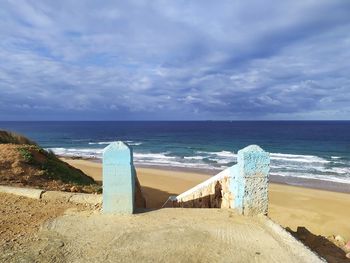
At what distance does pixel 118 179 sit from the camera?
5797 millimetres

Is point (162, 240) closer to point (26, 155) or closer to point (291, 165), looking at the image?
point (26, 155)

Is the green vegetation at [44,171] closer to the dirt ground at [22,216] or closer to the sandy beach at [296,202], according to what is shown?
the dirt ground at [22,216]

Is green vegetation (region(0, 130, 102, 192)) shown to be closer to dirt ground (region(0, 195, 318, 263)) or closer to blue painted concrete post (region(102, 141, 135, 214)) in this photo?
dirt ground (region(0, 195, 318, 263))

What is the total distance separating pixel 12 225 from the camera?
18.1ft

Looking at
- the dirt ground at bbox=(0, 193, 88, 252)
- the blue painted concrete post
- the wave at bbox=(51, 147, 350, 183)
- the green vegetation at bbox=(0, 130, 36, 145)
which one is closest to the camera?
the dirt ground at bbox=(0, 193, 88, 252)

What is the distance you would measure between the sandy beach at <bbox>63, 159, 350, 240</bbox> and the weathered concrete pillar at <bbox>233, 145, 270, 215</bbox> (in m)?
6.76

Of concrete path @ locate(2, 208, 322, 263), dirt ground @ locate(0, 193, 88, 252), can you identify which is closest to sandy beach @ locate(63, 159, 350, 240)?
dirt ground @ locate(0, 193, 88, 252)

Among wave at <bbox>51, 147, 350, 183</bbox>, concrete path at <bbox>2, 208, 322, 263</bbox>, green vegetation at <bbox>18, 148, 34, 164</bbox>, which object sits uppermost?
green vegetation at <bbox>18, 148, 34, 164</bbox>

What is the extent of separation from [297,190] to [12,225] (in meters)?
16.3

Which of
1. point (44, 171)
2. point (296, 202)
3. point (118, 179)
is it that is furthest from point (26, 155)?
point (296, 202)

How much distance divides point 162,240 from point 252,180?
199 centimetres

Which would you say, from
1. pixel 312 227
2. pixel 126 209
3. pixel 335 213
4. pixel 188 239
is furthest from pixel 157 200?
pixel 188 239

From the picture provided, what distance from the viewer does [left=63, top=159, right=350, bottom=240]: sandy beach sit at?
1290 cm

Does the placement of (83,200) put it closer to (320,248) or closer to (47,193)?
(47,193)
